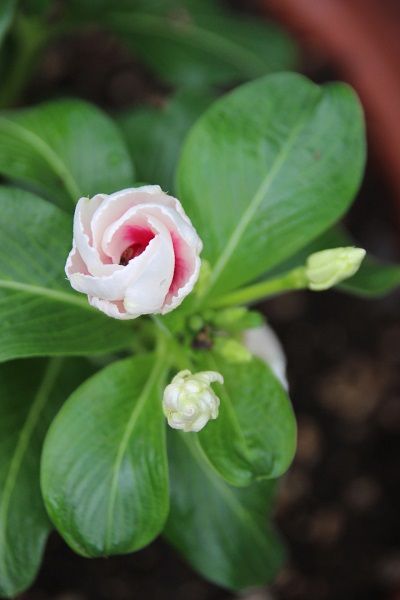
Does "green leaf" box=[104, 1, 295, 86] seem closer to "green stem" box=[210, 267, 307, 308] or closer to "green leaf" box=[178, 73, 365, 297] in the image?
"green leaf" box=[178, 73, 365, 297]

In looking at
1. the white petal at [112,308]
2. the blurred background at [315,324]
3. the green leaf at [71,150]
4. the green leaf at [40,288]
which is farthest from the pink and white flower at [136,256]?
the blurred background at [315,324]

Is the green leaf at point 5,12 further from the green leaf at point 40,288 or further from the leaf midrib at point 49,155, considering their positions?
the green leaf at point 40,288

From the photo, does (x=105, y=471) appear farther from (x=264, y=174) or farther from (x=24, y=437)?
(x=264, y=174)

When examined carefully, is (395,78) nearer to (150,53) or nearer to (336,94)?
(150,53)

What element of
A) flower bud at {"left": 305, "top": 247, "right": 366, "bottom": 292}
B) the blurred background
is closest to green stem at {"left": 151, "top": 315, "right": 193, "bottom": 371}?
flower bud at {"left": 305, "top": 247, "right": 366, "bottom": 292}

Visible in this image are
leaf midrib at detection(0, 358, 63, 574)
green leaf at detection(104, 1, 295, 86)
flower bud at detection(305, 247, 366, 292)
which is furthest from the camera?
green leaf at detection(104, 1, 295, 86)

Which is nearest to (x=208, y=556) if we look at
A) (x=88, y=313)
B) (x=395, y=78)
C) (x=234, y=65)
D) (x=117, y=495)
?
(x=117, y=495)
